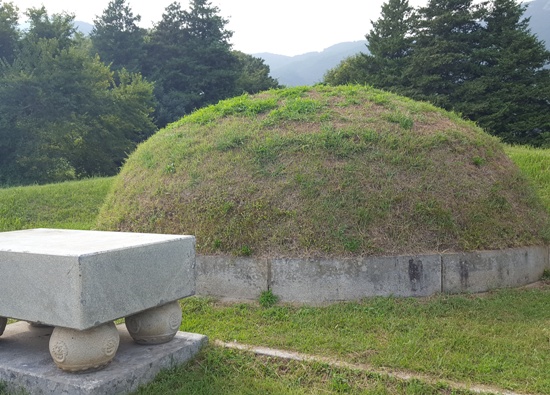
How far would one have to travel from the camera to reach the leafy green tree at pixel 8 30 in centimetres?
2367

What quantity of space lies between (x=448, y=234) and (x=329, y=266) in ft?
4.64

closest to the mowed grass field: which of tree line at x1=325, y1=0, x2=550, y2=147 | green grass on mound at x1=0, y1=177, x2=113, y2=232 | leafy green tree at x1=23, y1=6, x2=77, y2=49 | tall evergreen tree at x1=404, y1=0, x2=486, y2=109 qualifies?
green grass on mound at x1=0, y1=177, x2=113, y2=232

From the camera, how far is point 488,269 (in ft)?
18.3

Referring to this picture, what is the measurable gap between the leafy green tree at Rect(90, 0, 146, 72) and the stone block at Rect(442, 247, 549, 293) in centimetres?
2800

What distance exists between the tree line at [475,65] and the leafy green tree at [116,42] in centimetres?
1390

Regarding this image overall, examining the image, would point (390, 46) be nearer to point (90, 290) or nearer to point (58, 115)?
point (58, 115)

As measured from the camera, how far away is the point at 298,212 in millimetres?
5582

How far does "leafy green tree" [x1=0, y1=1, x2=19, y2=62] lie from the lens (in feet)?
77.7

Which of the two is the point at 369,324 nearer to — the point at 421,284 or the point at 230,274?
the point at 421,284

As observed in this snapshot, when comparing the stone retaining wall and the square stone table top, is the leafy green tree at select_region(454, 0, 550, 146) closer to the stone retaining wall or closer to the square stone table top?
the stone retaining wall

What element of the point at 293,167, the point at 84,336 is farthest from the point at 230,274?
the point at 84,336

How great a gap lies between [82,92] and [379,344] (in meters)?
21.1

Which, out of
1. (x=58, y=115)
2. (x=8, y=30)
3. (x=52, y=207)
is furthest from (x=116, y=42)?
(x=52, y=207)

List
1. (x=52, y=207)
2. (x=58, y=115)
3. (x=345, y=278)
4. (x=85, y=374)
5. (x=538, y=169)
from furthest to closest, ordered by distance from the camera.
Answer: (x=58, y=115), (x=52, y=207), (x=538, y=169), (x=345, y=278), (x=85, y=374)
